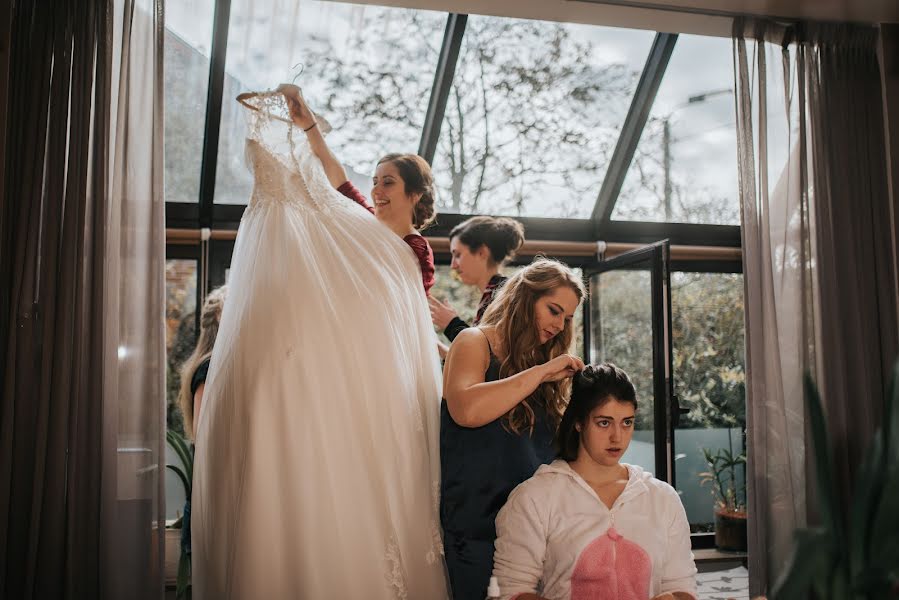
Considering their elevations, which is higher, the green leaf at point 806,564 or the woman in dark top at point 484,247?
the woman in dark top at point 484,247

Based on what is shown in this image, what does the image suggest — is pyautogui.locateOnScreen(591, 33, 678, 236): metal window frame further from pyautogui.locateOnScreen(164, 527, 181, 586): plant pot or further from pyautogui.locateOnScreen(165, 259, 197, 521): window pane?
pyautogui.locateOnScreen(164, 527, 181, 586): plant pot

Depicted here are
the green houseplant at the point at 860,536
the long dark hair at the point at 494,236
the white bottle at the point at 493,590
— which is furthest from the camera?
the long dark hair at the point at 494,236

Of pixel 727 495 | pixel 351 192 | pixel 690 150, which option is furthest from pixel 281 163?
pixel 727 495

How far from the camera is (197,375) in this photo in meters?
2.62

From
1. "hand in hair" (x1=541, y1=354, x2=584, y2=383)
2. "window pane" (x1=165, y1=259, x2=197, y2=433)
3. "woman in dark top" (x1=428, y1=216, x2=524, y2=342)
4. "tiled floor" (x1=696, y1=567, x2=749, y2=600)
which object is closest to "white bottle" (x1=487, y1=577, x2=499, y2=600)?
"hand in hair" (x1=541, y1=354, x2=584, y2=383)

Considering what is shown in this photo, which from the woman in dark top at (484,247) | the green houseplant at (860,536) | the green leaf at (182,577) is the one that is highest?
the woman in dark top at (484,247)

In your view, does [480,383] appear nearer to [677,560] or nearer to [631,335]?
[677,560]

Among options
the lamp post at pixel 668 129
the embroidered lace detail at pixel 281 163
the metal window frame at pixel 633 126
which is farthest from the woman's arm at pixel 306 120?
the lamp post at pixel 668 129

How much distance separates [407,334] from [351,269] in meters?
0.25

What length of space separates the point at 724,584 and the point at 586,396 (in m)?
2.50

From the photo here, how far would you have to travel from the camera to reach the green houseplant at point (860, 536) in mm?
1035

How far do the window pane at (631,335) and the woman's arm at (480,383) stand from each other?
2.05 metres

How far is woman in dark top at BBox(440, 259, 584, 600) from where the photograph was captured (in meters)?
2.12

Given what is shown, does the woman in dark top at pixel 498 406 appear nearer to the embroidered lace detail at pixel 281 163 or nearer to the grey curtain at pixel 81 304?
the embroidered lace detail at pixel 281 163
